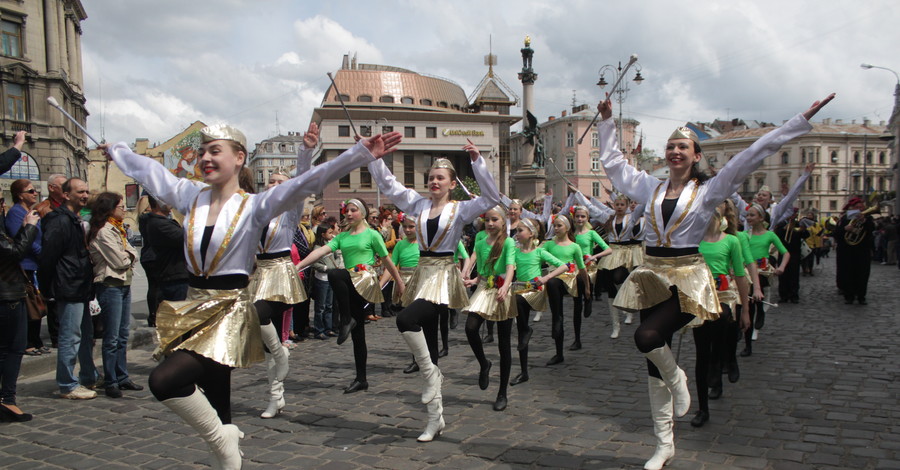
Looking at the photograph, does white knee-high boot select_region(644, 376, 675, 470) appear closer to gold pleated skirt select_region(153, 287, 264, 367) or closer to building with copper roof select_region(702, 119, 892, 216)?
gold pleated skirt select_region(153, 287, 264, 367)

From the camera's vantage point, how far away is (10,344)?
5730 mm

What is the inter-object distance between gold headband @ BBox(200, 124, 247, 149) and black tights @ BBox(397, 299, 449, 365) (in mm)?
1962

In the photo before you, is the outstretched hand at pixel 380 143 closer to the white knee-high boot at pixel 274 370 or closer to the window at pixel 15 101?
the white knee-high boot at pixel 274 370

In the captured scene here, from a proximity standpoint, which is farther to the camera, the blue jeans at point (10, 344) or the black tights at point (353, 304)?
the black tights at point (353, 304)

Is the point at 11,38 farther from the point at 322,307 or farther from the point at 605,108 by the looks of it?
the point at 605,108

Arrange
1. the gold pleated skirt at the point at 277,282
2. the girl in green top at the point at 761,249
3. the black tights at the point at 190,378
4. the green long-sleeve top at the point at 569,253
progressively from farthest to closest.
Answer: the girl in green top at the point at 761,249 < the green long-sleeve top at the point at 569,253 < the gold pleated skirt at the point at 277,282 < the black tights at the point at 190,378

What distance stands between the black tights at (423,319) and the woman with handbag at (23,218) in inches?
184

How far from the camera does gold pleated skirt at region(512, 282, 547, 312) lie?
6.86m

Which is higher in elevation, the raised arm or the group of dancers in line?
the raised arm

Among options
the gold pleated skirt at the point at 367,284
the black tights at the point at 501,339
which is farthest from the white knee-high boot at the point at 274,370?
the black tights at the point at 501,339

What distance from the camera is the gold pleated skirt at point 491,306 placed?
19.3ft

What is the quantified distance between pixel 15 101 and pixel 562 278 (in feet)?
135

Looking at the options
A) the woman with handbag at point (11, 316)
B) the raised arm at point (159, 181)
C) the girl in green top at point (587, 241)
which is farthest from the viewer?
the girl in green top at point (587, 241)

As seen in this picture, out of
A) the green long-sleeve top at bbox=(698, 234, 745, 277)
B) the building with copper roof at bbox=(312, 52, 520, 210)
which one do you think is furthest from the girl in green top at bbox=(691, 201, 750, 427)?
the building with copper roof at bbox=(312, 52, 520, 210)
